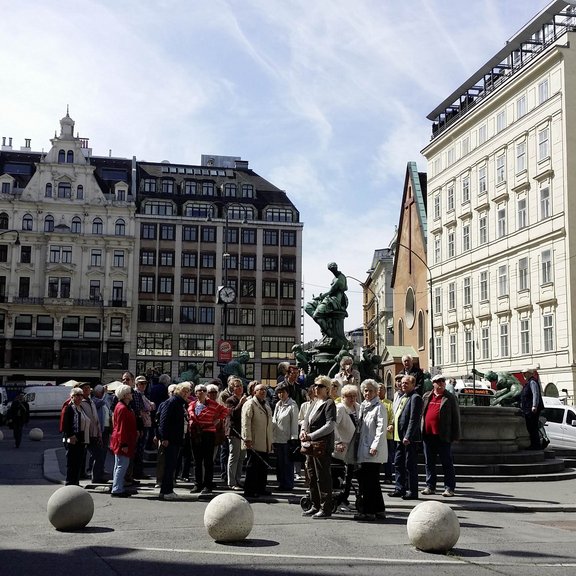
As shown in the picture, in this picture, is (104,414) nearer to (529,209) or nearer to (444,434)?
(444,434)

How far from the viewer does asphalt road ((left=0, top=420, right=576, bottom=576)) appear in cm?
804

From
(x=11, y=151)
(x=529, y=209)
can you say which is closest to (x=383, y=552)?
(x=529, y=209)

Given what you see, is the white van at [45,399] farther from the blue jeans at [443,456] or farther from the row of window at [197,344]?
the blue jeans at [443,456]

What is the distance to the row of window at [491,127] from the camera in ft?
152

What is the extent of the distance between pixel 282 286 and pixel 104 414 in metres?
66.8

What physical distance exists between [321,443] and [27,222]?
2814 inches

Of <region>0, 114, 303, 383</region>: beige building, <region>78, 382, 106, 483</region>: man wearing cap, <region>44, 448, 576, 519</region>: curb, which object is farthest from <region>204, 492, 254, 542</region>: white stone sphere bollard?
<region>0, 114, 303, 383</region>: beige building

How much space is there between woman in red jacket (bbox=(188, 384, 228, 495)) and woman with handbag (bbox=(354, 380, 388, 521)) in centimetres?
309

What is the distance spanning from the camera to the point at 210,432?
13.7 metres

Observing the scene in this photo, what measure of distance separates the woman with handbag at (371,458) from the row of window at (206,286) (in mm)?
69367

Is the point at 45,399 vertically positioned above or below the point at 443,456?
above

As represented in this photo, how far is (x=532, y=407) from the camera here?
18.8 metres

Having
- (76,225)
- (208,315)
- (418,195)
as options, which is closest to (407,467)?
(418,195)

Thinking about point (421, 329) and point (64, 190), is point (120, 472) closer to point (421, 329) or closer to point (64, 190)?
point (421, 329)
